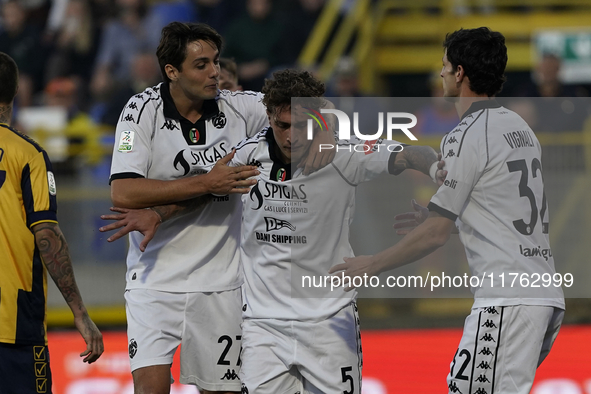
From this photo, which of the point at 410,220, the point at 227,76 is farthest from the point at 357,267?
the point at 227,76

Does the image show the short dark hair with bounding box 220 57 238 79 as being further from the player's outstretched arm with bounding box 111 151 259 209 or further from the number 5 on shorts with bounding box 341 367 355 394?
A: the number 5 on shorts with bounding box 341 367 355 394

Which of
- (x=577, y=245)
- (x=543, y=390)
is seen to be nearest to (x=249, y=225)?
(x=543, y=390)

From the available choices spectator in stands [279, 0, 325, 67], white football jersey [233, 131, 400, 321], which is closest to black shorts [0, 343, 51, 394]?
white football jersey [233, 131, 400, 321]

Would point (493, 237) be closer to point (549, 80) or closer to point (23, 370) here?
point (23, 370)

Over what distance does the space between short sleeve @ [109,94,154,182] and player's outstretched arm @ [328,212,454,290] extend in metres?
1.47

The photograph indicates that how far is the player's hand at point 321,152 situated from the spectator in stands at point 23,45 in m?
8.15

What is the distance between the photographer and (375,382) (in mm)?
6898

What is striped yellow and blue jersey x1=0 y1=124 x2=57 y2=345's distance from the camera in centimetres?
417

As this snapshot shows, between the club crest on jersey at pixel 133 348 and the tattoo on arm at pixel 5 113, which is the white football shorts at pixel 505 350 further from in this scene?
the tattoo on arm at pixel 5 113

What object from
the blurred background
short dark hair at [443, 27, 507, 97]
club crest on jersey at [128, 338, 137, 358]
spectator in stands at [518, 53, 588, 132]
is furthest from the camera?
spectator in stands at [518, 53, 588, 132]

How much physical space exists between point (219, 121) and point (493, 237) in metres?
1.81

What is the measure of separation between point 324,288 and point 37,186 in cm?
162

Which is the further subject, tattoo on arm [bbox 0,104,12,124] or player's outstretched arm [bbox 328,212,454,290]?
tattoo on arm [bbox 0,104,12,124]

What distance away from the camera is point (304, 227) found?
4387mm
